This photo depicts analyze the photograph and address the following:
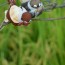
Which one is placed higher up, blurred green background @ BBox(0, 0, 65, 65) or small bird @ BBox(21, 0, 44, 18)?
small bird @ BBox(21, 0, 44, 18)

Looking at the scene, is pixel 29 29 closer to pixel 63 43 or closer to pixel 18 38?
pixel 18 38

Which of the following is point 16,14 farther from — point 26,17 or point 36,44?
point 36,44

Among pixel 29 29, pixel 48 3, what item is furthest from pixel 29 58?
pixel 48 3

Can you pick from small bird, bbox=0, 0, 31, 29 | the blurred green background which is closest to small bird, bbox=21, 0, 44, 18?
small bird, bbox=0, 0, 31, 29

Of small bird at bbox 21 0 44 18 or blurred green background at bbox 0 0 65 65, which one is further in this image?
blurred green background at bbox 0 0 65 65

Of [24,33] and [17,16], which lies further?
[24,33]

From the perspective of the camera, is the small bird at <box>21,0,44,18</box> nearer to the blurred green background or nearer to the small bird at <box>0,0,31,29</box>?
the small bird at <box>0,0,31,29</box>

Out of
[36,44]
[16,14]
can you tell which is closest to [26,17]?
[16,14]
